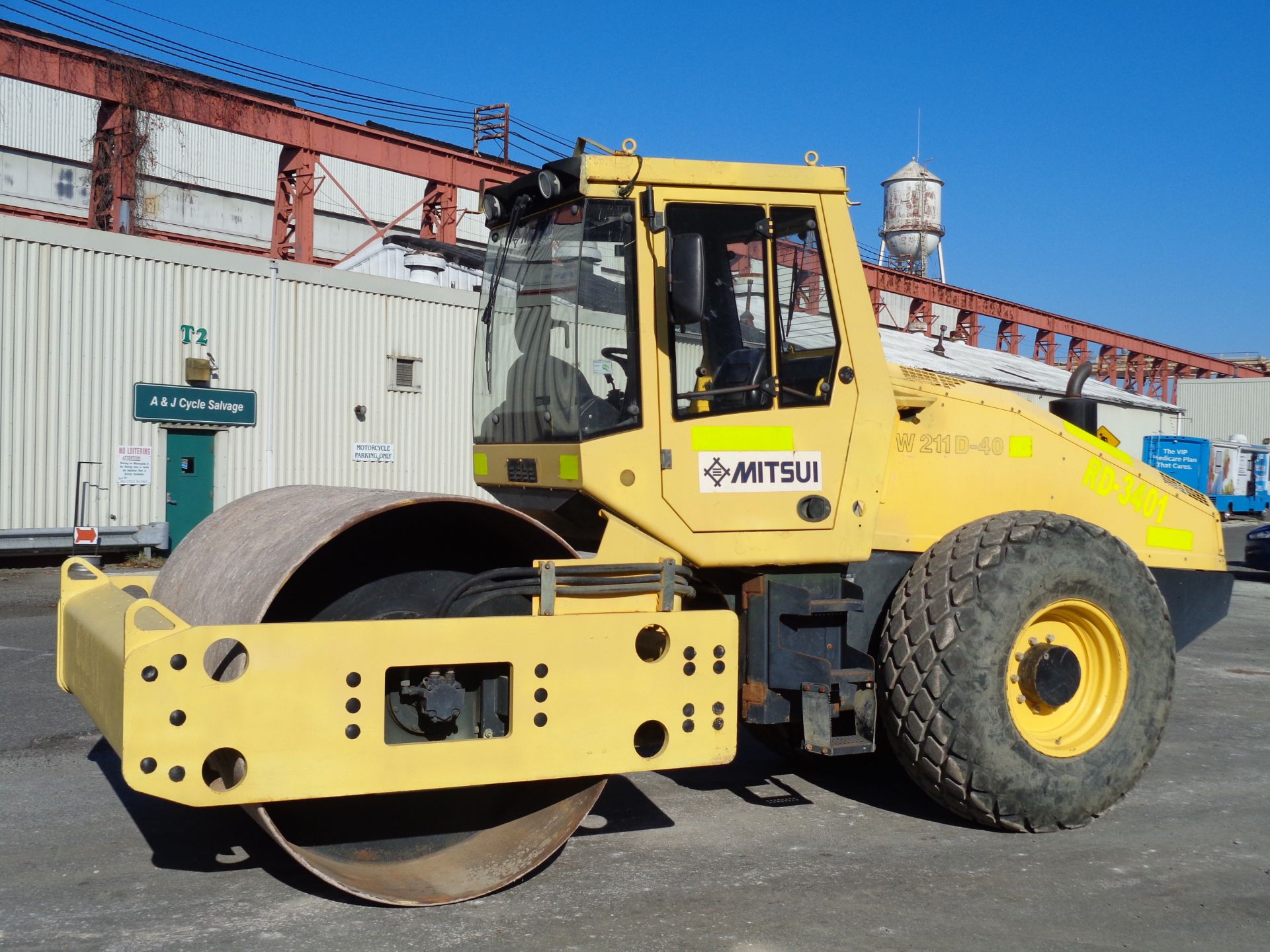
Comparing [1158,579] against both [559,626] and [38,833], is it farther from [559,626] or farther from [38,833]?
[38,833]

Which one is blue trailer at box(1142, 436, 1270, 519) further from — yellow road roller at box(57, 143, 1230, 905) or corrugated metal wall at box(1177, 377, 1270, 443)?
yellow road roller at box(57, 143, 1230, 905)

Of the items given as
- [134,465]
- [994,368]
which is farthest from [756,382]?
[994,368]

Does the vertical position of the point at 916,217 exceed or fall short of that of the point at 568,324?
it exceeds it

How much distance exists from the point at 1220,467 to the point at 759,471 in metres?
33.3

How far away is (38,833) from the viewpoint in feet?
15.5

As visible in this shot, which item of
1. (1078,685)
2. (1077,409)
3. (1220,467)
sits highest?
(1077,409)

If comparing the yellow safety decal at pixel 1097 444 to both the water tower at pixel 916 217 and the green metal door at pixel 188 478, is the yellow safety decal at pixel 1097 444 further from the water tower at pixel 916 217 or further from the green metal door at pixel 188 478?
the water tower at pixel 916 217

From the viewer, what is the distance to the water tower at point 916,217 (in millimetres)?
56156

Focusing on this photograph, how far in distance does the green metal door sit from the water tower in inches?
1726

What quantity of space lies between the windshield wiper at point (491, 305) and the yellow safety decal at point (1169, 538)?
3281 mm

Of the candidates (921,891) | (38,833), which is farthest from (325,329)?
(921,891)

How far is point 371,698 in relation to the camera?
3.72 meters

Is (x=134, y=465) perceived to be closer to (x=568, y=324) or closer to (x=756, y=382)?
(x=568, y=324)

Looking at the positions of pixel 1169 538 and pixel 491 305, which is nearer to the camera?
pixel 491 305
